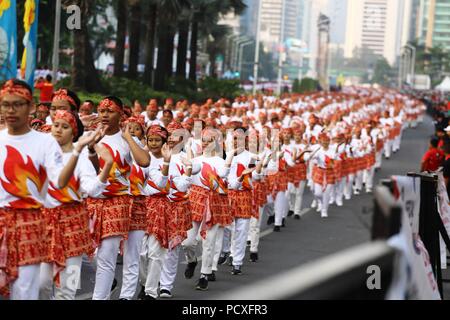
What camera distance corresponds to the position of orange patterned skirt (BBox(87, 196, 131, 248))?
1029cm

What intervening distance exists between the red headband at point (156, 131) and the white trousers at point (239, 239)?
3273mm

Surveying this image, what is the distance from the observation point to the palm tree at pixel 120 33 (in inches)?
1629

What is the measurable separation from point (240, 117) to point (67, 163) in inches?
754

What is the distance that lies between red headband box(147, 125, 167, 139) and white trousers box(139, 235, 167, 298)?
1050 mm

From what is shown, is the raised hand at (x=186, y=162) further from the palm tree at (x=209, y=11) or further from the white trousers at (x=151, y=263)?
the palm tree at (x=209, y=11)

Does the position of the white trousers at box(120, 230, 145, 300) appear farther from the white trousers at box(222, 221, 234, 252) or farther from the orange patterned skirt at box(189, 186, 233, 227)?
the white trousers at box(222, 221, 234, 252)

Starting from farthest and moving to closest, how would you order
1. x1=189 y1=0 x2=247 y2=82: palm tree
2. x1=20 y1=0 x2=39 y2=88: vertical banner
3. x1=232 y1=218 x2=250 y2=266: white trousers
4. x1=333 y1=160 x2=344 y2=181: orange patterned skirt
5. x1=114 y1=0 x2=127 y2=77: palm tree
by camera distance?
1. x1=189 y1=0 x2=247 y2=82: palm tree
2. x1=114 y1=0 x2=127 y2=77: palm tree
3. x1=333 y1=160 x2=344 y2=181: orange patterned skirt
4. x1=20 y1=0 x2=39 y2=88: vertical banner
5. x1=232 y1=218 x2=250 y2=266: white trousers

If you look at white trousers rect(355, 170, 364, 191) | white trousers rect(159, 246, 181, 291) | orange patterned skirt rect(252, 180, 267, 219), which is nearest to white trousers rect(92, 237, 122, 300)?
white trousers rect(159, 246, 181, 291)

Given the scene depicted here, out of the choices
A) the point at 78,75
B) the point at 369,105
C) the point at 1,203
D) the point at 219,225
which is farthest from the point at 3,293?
the point at 369,105

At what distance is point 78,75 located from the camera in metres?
35.0

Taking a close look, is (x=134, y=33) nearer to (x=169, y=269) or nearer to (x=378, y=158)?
(x=378, y=158)

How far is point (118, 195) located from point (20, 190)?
247 centimetres
